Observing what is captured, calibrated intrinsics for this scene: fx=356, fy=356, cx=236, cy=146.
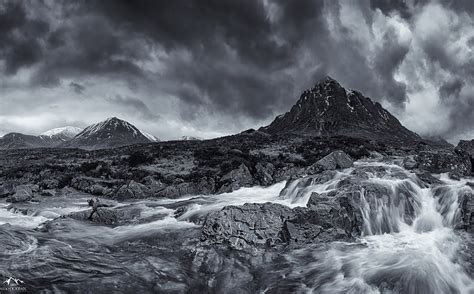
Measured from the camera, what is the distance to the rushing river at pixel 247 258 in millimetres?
10469

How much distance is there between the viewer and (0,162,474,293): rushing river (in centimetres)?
1047

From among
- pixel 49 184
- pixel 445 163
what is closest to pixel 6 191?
pixel 49 184

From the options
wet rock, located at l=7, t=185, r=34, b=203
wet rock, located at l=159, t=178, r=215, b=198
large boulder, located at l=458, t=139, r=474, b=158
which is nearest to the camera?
wet rock, located at l=7, t=185, r=34, b=203

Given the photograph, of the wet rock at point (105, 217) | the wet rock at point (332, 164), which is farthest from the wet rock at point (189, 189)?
the wet rock at point (105, 217)

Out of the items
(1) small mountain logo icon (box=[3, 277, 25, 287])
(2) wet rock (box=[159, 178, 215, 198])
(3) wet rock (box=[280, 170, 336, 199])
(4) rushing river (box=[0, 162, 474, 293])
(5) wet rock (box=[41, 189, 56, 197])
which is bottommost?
(1) small mountain logo icon (box=[3, 277, 25, 287])

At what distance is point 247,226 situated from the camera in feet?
46.9

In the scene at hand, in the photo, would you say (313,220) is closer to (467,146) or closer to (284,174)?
(284,174)

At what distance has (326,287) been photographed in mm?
10898

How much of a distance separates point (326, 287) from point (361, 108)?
201827 mm

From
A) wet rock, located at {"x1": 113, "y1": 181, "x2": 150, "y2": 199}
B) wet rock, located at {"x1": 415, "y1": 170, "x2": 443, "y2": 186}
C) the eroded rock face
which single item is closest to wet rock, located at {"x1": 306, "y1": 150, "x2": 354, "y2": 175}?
wet rock, located at {"x1": 415, "y1": 170, "x2": 443, "y2": 186}

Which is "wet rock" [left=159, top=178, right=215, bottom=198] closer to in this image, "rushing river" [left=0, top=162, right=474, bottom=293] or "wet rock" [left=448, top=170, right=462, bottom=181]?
"rushing river" [left=0, top=162, right=474, bottom=293]

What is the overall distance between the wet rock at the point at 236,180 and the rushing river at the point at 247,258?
988cm

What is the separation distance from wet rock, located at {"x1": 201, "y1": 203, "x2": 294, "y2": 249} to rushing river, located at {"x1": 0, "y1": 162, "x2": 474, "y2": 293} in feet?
2.36

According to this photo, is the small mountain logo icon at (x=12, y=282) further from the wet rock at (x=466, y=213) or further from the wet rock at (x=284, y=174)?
the wet rock at (x=284, y=174)
